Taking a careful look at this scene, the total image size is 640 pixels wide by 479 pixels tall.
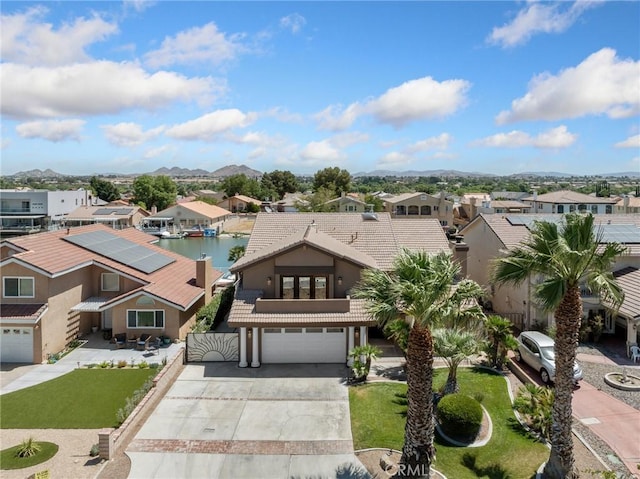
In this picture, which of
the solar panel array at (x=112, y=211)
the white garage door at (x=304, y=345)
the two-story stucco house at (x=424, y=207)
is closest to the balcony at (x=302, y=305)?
the white garage door at (x=304, y=345)

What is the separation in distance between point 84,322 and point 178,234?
191 ft

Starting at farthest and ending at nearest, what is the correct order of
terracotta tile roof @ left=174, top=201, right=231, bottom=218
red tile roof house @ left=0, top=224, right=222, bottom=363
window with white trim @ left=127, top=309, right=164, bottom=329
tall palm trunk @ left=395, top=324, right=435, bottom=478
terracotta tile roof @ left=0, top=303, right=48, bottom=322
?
terracotta tile roof @ left=174, top=201, right=231, bottom=218 < window with white trim @ left=127, top=309, right=164, bottom=329 < red tile roof house @ left=0, top=224, right=222, bottom=363 < terracotta tile roof @ left=0, top=303, right=48, bottom=322 < tall palm trunk @ left=395, top=324, right=435, bottom=478

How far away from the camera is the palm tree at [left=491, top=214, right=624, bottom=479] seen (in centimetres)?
1254

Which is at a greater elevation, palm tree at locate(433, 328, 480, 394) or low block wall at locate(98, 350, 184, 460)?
palm tree at locate(433, 328, 480, 394)

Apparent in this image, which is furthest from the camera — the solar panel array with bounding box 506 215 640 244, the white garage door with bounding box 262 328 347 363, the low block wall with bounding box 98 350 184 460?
the solar panel array with bounding box 506 215 640 244

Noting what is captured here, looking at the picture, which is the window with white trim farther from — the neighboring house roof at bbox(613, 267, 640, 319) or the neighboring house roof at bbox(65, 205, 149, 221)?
Answer: the neighboring house roof at bbox(65, 205, 149, 221)

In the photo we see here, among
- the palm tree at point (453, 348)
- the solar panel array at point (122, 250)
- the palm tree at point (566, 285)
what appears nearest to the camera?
the palm tree at point (566, 285)

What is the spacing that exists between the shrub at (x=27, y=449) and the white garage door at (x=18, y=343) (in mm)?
8666

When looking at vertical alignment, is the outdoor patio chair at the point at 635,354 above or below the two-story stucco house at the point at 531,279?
below

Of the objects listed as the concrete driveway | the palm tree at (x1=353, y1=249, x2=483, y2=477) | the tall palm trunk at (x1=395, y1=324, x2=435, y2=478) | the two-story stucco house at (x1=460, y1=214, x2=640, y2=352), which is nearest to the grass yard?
the concrete driveway

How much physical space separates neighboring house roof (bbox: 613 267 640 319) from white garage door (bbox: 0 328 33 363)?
92.1 ft

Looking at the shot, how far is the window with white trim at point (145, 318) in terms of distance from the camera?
25.4 metres

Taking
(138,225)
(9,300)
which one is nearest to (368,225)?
(9,300)

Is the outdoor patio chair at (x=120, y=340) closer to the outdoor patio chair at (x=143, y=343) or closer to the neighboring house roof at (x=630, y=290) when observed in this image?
the outdoor patio chair at (x=143, y=343)
